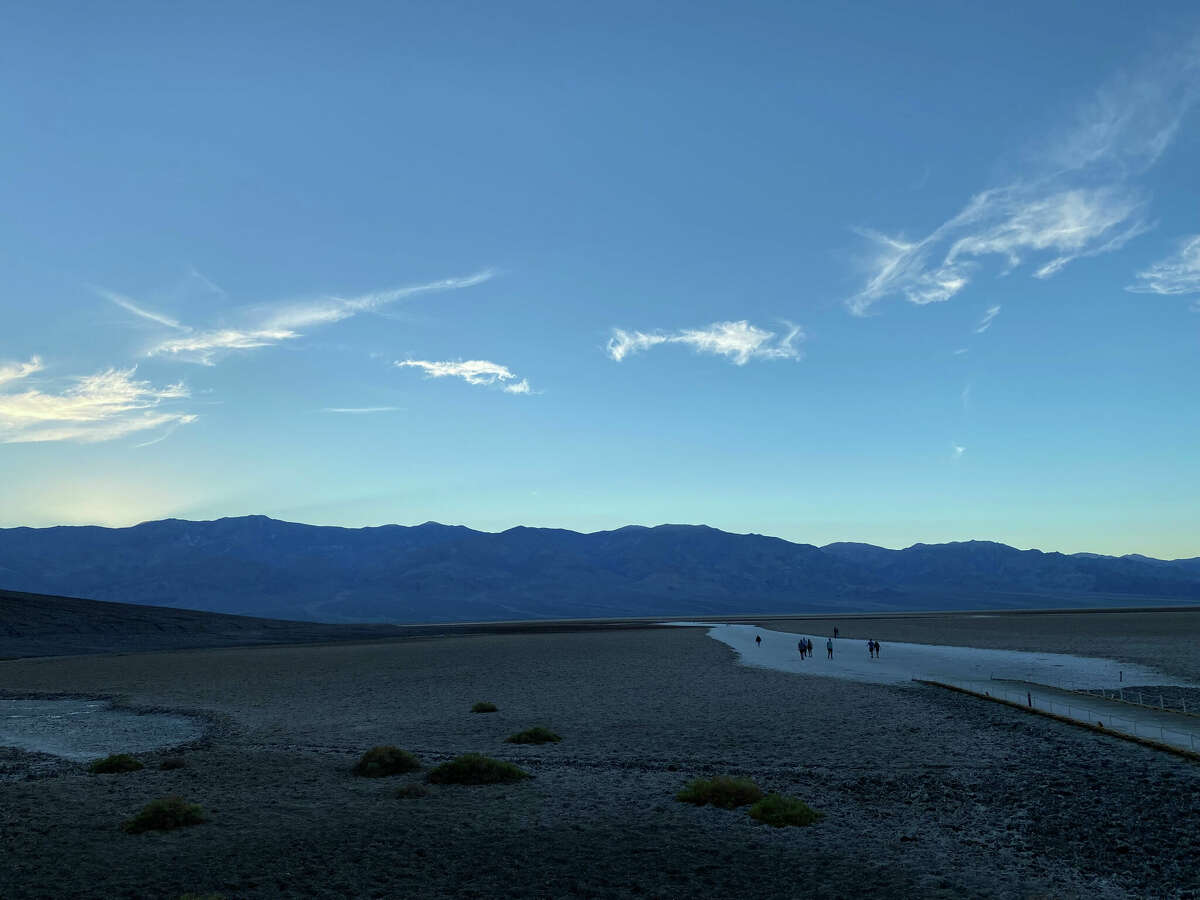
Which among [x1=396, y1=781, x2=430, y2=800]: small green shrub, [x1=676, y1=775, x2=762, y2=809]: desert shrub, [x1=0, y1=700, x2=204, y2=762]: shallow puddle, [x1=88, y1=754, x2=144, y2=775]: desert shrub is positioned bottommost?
[x1=0, y1=700, x2=204, y2=762]: shallow puddle

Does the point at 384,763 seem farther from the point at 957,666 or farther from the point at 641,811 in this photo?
the point at 957,666

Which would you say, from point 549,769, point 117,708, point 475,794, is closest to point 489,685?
point 117,708

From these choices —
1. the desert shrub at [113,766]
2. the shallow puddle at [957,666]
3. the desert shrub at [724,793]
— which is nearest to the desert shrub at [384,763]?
the desert shrub at [113,766]

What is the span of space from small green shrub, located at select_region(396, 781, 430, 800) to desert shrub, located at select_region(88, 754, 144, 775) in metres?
8.57

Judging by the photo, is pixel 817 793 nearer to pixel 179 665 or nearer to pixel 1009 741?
pixel 1009 741

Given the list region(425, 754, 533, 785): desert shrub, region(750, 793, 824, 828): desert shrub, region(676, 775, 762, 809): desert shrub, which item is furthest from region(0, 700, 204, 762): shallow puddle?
region(750, 793, 824, 828): desert shrub

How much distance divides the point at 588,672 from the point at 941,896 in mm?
40809

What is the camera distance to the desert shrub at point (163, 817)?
16109 millimetres

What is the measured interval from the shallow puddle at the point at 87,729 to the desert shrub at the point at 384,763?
9285 mm

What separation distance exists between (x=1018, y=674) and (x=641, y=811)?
3573 centimetres

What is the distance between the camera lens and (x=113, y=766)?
22.4m

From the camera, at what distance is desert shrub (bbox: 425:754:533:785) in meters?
20.4

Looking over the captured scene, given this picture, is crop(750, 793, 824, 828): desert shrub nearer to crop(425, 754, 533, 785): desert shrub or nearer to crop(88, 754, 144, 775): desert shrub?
crop(425, 754, 533, 785): desert shrub

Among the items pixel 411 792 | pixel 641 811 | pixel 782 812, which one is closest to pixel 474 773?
pixel 411 792
